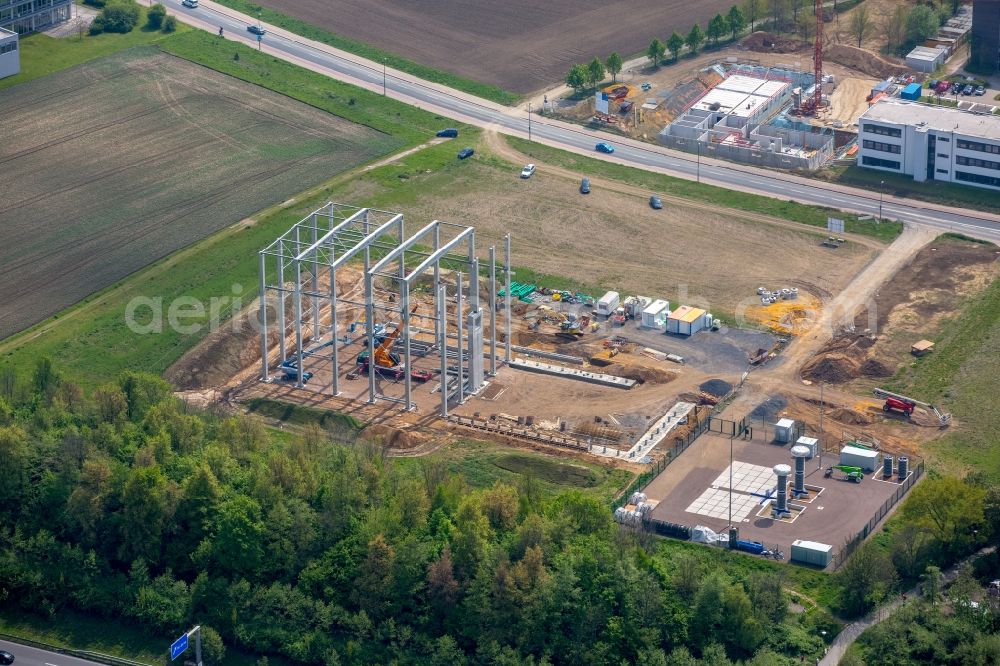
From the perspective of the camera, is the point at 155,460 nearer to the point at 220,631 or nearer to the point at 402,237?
the point at 220,631

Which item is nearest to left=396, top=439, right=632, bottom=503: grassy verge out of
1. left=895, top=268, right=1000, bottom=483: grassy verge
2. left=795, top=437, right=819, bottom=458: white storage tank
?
left=795, top=437, right=819, bottom=458: white storage tank

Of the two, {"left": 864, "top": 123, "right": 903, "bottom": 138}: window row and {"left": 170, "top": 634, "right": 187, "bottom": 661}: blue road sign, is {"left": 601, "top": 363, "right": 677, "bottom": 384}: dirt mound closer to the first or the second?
{"left": 170, "top": 634, "right": 187, "bottom": 661}: blue road sign

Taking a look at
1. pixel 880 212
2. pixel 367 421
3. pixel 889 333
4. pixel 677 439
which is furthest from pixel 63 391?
pixel 880 212

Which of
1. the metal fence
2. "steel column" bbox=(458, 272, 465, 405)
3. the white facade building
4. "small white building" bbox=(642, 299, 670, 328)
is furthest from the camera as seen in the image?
the white facade building

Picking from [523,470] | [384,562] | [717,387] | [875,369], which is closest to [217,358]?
[523,470]

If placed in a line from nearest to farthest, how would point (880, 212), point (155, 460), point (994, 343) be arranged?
point (155, 460), point (994, 343), point (880, 212)

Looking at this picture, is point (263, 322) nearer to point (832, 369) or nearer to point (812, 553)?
point (832, 369)

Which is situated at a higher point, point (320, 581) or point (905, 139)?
point (905, 139)
